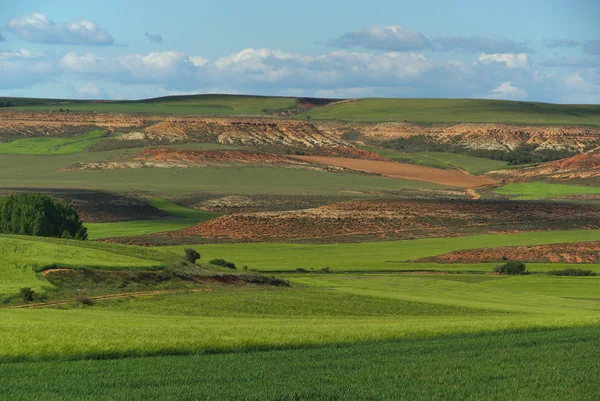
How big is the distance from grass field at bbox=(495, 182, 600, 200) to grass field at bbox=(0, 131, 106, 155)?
57712mm

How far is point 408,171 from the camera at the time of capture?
410 feet

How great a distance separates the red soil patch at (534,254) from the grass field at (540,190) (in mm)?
39222

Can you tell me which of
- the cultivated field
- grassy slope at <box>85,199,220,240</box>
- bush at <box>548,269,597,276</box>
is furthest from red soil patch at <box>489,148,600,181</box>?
bush at <box>548,269,597,276</box>

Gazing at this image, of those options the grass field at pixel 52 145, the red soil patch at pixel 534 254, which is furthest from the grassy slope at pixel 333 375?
the grass field at pixel 52 145

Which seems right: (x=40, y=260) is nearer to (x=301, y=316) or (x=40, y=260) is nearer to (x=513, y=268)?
(x=301, y=316)

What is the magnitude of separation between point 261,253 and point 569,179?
2764 inches

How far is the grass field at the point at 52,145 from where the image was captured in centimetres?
13362

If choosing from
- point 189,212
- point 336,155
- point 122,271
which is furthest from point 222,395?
point 336,155

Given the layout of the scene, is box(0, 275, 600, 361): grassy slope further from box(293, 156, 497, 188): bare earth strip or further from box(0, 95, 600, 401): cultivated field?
box(293, 156, 497, 188): bare earth strip

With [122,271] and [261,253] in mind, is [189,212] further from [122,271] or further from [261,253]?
[122,271]

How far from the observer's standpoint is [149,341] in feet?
69.9

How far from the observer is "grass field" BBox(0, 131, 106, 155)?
133625mm

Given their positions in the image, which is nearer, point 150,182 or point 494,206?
point 494,206

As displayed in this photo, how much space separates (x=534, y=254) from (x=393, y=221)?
18586 millimetres
